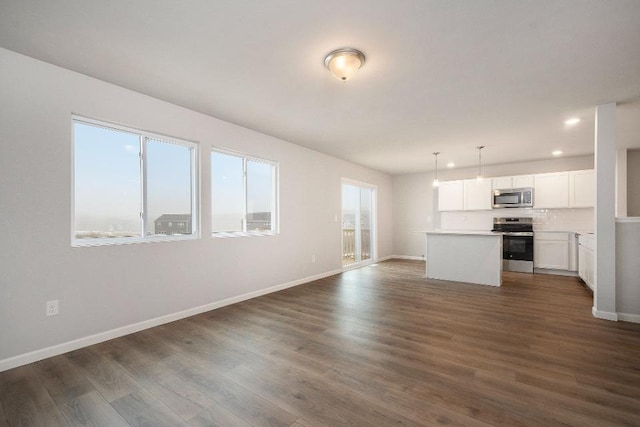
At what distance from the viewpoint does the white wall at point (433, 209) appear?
633 centimetres

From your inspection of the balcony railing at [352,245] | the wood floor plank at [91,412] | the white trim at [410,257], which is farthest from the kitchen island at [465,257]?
the wood floor plank at [91,412]

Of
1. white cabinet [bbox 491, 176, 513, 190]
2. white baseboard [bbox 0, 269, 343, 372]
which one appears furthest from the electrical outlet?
white cabinet [bbox 491, 176, 513, 190]

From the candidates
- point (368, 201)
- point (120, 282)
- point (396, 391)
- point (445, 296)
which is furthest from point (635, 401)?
point (368, 201)

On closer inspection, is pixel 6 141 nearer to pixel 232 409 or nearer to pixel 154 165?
pixel 154 165

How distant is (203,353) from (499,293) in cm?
432

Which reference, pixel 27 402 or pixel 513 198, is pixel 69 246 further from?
pixel 513 198

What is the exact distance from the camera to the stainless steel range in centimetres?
627

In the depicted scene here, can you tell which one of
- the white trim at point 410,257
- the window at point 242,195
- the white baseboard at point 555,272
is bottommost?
the white trim at point 410,257

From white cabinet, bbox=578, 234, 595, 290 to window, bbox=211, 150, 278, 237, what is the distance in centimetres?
498

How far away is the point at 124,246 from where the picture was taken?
307 centimetres

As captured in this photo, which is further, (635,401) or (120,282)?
(120,282)

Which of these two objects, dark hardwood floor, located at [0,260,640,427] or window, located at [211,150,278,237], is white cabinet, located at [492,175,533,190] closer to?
dark hardwood floor, located at [0,260,640,427]

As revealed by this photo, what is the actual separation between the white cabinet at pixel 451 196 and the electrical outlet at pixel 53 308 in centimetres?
749

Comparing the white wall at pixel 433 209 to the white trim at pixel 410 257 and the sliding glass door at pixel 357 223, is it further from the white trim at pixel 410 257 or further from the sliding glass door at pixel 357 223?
the sliding glass door at pixel 357 223
